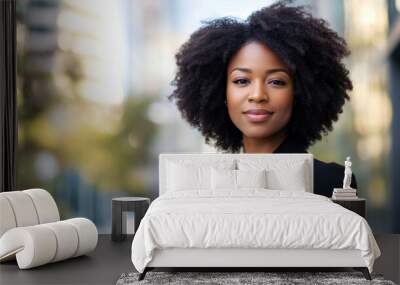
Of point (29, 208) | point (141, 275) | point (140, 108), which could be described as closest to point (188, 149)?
point (140, 108)

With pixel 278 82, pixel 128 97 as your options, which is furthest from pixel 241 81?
pixel 128 97

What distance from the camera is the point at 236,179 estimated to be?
5.98 meters

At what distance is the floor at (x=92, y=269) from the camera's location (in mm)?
4590

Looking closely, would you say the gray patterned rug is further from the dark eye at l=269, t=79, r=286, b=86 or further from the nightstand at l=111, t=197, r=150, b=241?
the dark eye at l=269, t=79, r=286, b=86

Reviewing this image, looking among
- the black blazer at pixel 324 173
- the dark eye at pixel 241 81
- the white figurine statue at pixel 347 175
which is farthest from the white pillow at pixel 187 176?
the white figurine statue at pixel 347 175

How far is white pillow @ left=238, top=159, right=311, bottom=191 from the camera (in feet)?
19.9

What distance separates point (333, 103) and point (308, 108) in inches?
12.6

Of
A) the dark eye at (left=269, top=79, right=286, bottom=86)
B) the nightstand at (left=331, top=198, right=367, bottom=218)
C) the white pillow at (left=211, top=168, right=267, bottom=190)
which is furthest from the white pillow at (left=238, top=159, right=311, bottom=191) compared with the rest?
the dark eye at (left=269, top=79, right=286, bottom=86)

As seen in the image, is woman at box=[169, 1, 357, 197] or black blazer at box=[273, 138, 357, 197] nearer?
woman at box=[169, 1, 357, 197]

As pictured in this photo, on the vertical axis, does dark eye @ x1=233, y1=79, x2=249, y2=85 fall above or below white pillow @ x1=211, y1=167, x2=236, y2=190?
above

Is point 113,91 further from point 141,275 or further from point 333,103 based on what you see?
point 141,275

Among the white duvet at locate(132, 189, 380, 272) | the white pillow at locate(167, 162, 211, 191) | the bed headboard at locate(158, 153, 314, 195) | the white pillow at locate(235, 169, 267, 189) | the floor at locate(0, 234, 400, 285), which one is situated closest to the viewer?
the white duvet at locate(132, 189, 380, 272)

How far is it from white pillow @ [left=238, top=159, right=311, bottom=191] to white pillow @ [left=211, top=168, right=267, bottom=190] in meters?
0.12

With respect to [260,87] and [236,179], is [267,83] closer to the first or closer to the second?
[260,87]
